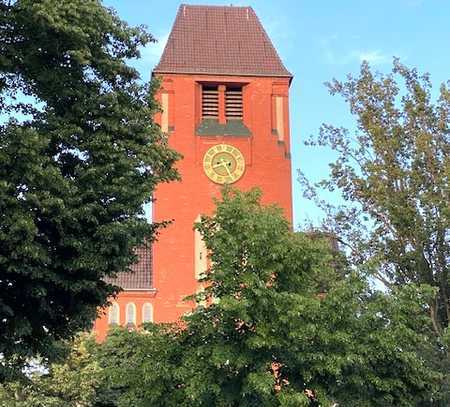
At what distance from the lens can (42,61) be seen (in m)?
12.2

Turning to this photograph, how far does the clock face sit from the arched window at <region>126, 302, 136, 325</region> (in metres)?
8.11

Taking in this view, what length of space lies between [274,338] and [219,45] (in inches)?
1057

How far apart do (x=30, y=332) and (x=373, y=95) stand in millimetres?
11994

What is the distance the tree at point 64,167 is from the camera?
35.9 ft

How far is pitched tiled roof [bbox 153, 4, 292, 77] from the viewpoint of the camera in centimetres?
3666

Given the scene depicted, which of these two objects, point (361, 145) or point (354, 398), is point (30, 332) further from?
point (361, 145)

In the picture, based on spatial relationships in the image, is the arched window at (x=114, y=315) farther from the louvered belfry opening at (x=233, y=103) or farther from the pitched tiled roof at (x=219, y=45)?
the pitched tiled roof at (x=219, y=45)

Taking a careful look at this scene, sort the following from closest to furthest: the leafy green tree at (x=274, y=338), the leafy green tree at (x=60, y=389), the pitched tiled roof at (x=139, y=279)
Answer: the leafy green tree at (x=274, y=338) → the leafy green tree at (x=60, y=389) → the pitched tiled roof at (x=139, y=279)

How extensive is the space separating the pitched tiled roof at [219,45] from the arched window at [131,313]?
11751 mm

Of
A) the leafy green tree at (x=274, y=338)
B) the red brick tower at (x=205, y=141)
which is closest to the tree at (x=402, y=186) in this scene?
the leafy green tree at (x=274, y=338)

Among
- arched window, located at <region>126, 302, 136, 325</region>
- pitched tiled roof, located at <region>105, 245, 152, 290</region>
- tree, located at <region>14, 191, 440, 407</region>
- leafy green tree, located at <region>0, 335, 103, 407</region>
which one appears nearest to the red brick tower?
arched window, located at <region>126, 302, 136, 325</region>

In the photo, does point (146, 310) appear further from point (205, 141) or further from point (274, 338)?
point (274, 338)

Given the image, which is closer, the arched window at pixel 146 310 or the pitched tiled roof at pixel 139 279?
the arched window at pixel 146 310

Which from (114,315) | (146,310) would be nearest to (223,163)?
(146,310)
